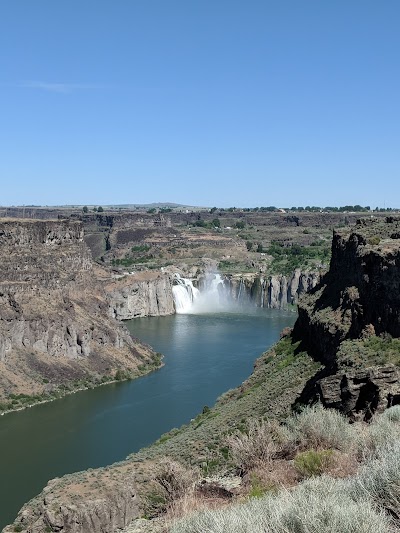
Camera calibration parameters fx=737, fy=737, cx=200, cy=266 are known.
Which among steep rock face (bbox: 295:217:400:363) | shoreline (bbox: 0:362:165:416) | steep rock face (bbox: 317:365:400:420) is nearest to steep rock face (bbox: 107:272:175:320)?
shoreline (bbox: 0:362:165:416)

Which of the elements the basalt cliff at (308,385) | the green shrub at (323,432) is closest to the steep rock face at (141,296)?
the basalt cliff at (308,385)

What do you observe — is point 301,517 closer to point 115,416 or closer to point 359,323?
point 359,323

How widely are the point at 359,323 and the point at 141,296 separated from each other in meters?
70.1

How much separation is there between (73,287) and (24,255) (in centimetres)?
679

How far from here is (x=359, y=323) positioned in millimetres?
Answer: 30688

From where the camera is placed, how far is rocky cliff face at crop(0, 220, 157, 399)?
58.9 m

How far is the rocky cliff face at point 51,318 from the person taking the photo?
58875 millimetres

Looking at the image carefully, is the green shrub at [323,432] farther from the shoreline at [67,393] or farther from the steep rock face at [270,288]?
the steep rock face at [270,288]

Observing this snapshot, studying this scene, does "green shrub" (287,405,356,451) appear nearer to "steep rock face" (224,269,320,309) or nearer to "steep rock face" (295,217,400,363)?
"steep rock face" (295,217,400,363)

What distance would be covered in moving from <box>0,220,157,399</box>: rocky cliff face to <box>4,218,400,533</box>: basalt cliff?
2381cm

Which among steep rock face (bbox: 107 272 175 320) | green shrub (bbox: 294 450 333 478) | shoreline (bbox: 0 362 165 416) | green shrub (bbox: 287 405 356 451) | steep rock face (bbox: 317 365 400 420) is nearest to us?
green shrub (bbox: 294 450 333 478)

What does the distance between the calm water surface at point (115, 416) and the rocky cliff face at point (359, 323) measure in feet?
37.9

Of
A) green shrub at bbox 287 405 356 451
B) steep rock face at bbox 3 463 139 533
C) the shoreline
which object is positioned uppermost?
green shrub at bbox 287 405 356 451

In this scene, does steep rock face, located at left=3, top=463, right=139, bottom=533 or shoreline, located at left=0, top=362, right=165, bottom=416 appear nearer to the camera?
steep rock face, located at left=3, top=463, right=139, bottom=533
